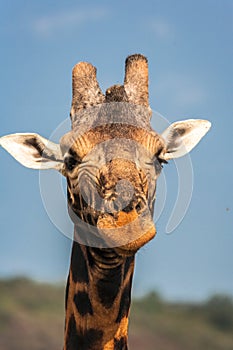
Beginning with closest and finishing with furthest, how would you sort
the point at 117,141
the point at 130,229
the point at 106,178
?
the point at 130,229, the point at 106,178, the point at 117,141

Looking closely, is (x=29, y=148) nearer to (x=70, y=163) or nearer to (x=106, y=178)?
(x=70, y=163)

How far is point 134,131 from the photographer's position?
1234 cm

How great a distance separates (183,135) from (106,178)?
2.93 m

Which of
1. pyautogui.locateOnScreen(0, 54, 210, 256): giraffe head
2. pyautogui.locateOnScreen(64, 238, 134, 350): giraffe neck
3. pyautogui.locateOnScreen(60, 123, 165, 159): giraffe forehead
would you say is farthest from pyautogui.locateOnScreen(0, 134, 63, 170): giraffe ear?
pyautogui.locateOnScreen(64, 238, 134, 350): giraffe neck

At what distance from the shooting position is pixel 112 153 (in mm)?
11883

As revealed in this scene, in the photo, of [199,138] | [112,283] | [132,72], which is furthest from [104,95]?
[112,283]

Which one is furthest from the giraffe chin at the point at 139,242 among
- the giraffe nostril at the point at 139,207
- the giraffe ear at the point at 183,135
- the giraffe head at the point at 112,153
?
the giraffe ear at the point at 183,135

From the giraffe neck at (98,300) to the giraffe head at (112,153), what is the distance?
0.30 m

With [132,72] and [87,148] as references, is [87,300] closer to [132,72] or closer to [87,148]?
[87,148]

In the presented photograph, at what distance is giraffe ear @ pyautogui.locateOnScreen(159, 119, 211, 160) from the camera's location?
13953 millimetres

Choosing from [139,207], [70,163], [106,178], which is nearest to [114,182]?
[106,178]

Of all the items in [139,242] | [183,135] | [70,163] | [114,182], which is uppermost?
[183,135]

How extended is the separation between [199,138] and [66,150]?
235cm

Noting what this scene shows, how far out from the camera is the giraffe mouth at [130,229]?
11117 mm
